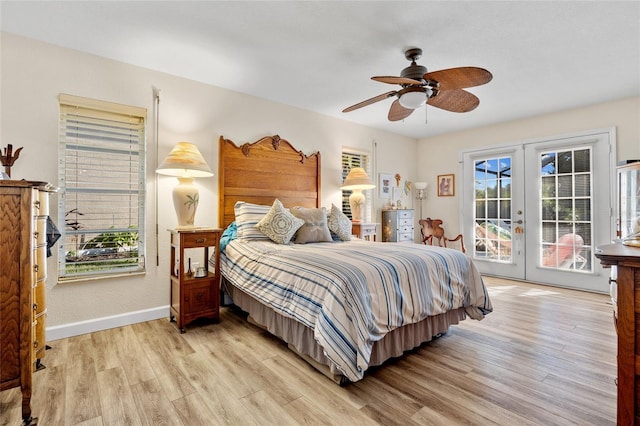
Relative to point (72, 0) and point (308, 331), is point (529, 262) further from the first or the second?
point (72, 0)

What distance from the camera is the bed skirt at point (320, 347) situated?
2.00 m

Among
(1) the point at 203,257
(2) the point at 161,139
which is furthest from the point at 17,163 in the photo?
(1) the point at 203,257

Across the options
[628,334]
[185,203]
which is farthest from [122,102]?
[628,334]

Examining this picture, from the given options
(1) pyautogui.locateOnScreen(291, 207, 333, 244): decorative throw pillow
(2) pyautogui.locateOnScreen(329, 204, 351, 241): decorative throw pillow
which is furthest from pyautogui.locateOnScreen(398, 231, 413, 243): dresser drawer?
(1) pyautogui.locateOnScreen(291, 207, 333, 244): decorative throw pillow

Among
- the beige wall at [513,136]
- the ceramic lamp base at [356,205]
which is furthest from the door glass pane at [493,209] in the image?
the ceramic lamp base at [356,205]

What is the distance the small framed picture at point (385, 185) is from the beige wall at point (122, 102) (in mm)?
1655

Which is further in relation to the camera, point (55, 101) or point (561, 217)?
point (561, 217)

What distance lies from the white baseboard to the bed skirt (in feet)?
3.39

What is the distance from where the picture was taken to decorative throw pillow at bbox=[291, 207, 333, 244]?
126 inches

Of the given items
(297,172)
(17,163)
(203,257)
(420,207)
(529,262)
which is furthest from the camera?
(420,207)

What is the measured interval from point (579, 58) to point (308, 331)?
338 centimetres

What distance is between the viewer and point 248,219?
3256 mm

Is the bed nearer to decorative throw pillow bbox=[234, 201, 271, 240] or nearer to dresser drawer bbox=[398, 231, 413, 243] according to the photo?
decorative throw pillow bbox=[234, 201, 271, 240]

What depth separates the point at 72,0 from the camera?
2102 millimetres
